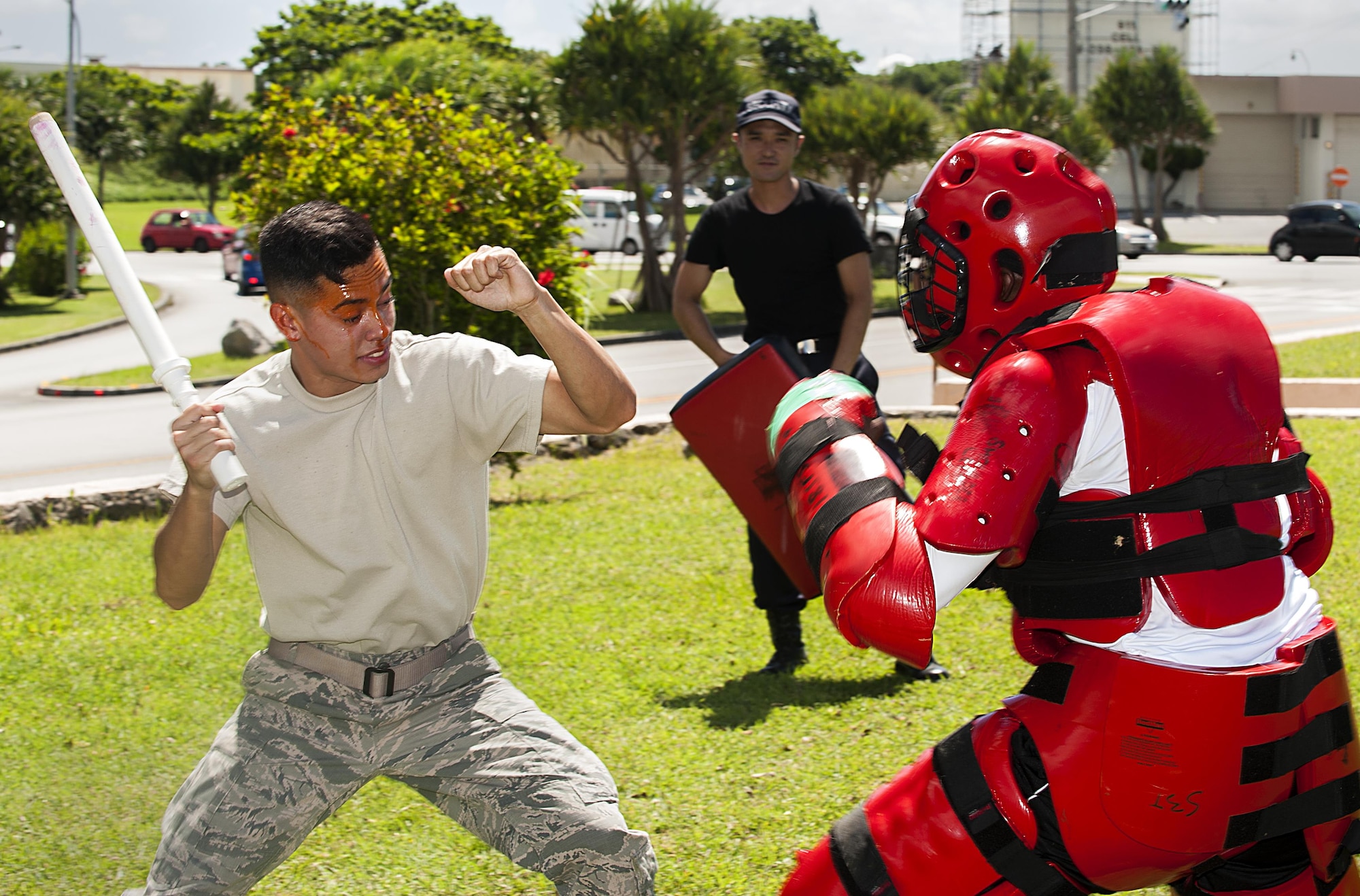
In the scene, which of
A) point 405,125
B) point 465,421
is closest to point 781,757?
point 465,421

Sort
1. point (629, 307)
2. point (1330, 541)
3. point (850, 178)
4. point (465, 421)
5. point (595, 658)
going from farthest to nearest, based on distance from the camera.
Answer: point (850, 178) → point (629, 307) → point (595, 658) → point (465, 421) → point (1330, 541)

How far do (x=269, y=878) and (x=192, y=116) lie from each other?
61365 mm

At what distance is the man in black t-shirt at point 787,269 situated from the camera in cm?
501

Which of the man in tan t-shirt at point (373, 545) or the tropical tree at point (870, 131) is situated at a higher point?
the tropical tree at point (870, 131)

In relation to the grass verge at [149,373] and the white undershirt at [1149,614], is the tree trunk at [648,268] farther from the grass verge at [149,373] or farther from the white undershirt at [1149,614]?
the white undershirt at [1149,614]

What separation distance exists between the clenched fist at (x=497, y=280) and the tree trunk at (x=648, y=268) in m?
19.3

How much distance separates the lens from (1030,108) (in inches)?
1257

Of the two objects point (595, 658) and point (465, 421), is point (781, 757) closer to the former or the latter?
point (595, 658)

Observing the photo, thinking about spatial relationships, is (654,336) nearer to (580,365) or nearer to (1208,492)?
(580,365)

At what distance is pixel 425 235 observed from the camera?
8.24m

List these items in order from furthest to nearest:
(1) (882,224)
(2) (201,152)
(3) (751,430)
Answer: (2) (201,152) < (1) (882,224) < (3) (751,430)

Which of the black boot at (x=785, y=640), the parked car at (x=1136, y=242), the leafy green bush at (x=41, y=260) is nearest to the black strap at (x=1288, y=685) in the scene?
the black boot at (x=785, y=640)

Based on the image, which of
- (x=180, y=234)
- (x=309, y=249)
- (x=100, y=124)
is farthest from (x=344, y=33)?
(x=309, y=249)

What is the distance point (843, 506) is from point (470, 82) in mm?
20649
